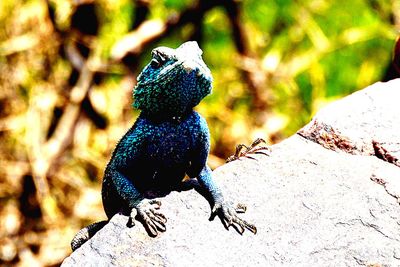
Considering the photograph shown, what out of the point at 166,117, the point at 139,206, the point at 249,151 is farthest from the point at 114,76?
the point at 139,206

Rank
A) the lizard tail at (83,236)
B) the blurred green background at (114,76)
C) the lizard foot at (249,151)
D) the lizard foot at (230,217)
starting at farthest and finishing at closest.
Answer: the blurred green background at (114,76) → the lizard foot at (249,151) → the lizard tail at (83,236) → the lizard foot at (230,217)

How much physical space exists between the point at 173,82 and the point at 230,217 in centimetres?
56

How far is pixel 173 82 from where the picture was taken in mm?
2549

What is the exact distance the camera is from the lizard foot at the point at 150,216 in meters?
2.57

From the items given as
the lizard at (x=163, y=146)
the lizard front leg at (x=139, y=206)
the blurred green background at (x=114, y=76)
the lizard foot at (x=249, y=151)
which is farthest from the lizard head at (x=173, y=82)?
the blurred green background at (x=114, y=76)

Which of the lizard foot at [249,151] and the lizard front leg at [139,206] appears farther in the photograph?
the lizard foot at [249,151]

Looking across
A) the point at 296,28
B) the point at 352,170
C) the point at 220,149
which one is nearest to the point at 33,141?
the point at 220,149

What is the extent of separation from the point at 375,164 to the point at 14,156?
3560 mm

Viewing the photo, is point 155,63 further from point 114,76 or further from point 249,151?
point 114,76

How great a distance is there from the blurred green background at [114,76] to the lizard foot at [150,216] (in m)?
2.99

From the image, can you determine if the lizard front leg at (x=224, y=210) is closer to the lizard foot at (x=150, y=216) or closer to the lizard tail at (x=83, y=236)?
the lizard foot at (x=150, y=216)

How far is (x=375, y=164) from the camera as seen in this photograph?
2908 mm

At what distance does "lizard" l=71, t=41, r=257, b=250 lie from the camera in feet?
8.39

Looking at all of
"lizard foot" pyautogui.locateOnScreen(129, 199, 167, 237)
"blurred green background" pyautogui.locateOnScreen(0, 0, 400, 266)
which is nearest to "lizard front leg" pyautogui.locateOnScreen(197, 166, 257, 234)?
"lizard foot" pyautogui.locateOnScreen(129, 199, 167, 237)
